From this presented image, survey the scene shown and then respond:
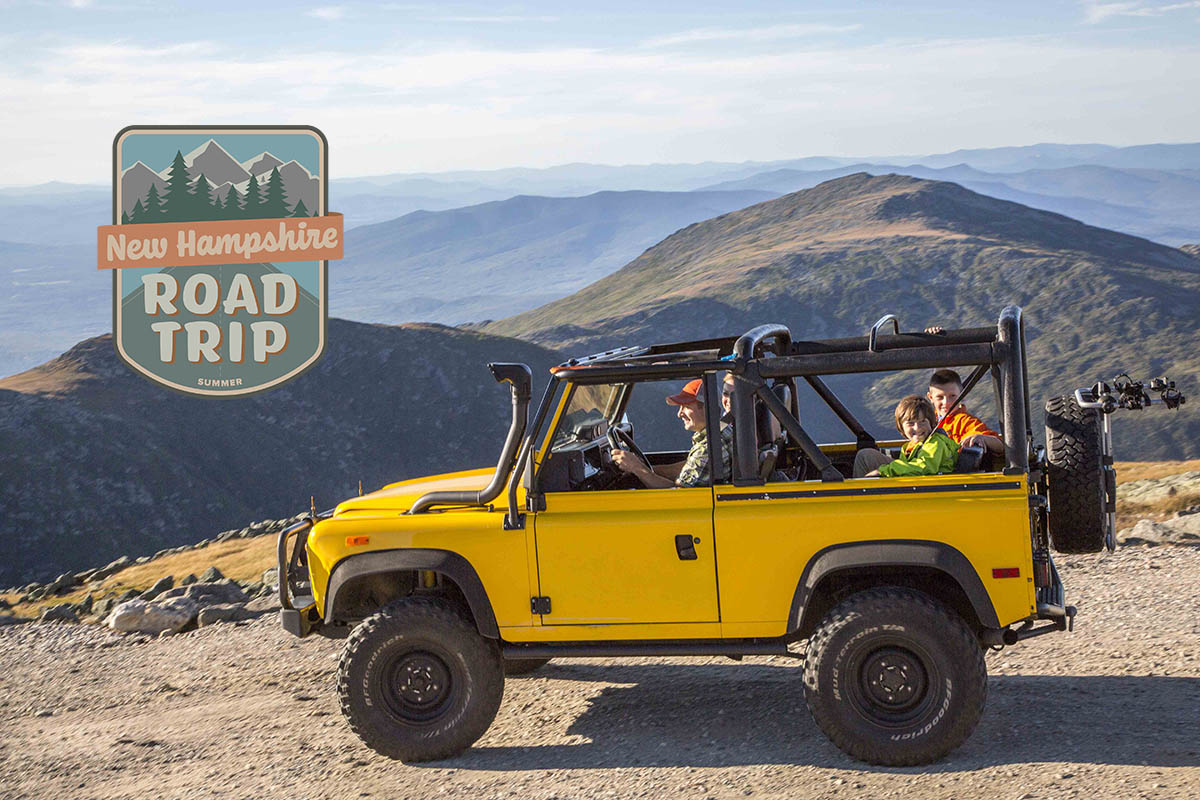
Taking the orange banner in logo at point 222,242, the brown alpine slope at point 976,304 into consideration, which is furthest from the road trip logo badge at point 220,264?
the brown alpine slope at point 976,304

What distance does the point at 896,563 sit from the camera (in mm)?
6664

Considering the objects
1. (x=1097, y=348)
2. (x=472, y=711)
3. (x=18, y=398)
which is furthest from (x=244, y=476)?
(x=1097, y=348)

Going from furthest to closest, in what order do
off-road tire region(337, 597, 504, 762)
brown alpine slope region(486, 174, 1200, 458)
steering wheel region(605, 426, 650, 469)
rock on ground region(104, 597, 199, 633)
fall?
brown alpine slope region(486, 174, 1200, 458) → rock on ground region(104, 597, 199, 633) → steering wheel region(605, 426, 650, 469) → off-road tire region(337, 597, 504, 762)

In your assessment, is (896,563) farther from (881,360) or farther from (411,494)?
(411,494)

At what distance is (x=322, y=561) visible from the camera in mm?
7523

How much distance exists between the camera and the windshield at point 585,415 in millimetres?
7234

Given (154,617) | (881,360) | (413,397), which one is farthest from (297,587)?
(413,397)

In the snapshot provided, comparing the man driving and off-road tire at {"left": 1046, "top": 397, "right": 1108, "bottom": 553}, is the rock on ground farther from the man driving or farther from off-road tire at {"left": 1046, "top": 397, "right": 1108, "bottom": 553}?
off-road tire at {"left": 1046, "top": 397, "right": 1108, "bottom": 553}

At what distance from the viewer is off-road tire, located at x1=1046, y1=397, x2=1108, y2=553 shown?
275 inches

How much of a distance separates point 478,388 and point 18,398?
3736 cm

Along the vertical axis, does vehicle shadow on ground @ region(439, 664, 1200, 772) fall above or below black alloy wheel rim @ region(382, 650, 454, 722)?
below

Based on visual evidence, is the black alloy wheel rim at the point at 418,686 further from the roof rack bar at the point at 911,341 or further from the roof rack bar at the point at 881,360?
the roof rack bar at the point at 911,341

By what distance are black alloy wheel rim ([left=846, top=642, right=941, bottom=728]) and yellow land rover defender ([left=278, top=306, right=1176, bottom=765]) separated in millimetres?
11

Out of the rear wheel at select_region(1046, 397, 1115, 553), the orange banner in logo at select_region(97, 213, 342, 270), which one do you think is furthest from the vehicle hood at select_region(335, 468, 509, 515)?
the orange banner in logo at select_region(97, 213, 342, 270)
